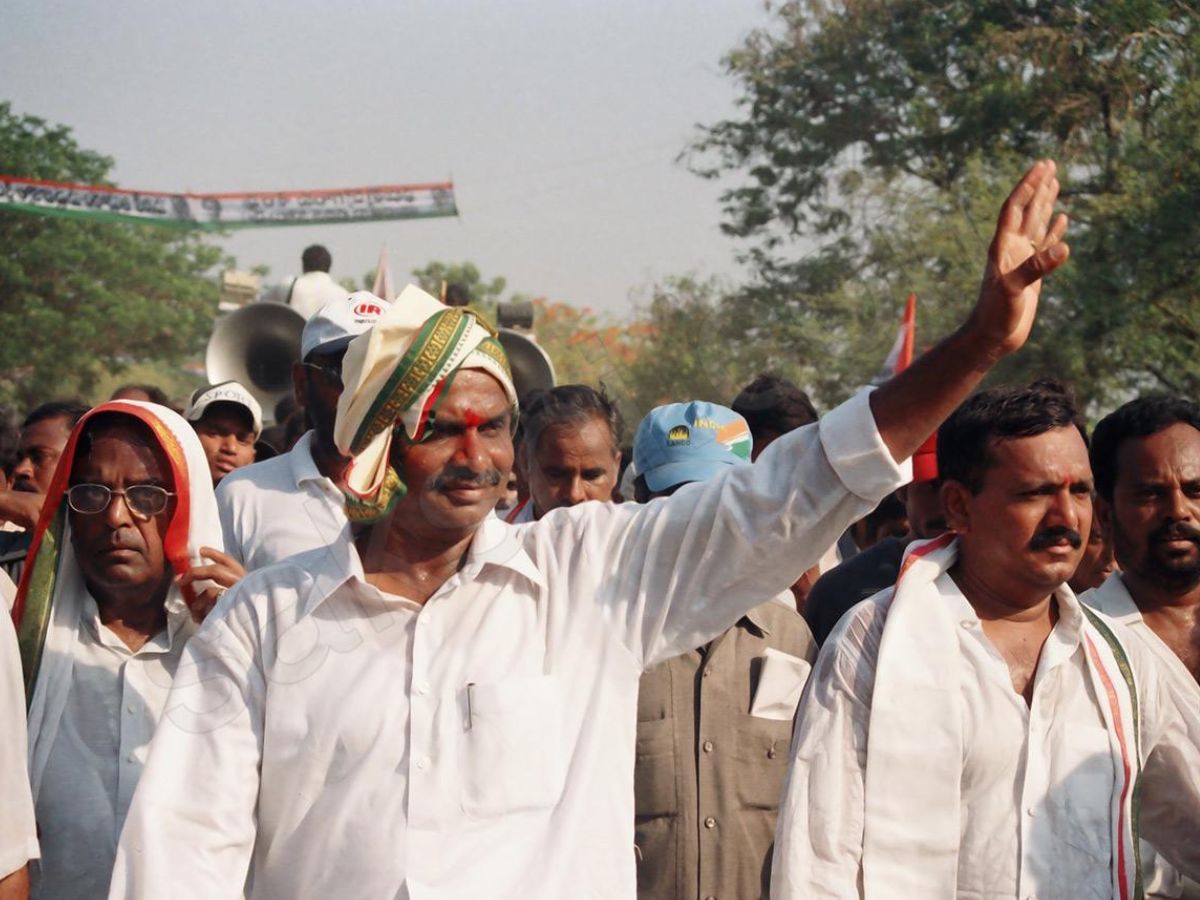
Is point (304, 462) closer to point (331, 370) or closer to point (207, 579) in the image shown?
point (331, 370)

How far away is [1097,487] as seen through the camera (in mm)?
4410

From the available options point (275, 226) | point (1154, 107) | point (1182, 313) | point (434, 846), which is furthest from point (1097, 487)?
point (1154, 107)

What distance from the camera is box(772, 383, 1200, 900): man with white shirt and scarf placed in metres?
3.25

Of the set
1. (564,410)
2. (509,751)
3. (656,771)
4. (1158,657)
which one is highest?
(564,410)

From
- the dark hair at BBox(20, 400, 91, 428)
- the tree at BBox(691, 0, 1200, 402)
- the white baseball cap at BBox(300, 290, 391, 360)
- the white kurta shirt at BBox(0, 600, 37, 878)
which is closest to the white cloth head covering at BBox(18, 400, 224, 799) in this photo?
the white kurta shirt at BBox(0, 600, 37, 878)

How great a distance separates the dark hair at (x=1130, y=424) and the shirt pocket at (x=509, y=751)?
2.18 metres

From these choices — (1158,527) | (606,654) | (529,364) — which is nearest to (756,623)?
(1158,527)

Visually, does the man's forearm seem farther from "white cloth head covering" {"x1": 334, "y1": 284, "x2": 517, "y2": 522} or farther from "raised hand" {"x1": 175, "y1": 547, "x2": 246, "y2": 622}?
"raised hand" {"x1": 175, "y1": 547, "x2": 246, "y2": 622}

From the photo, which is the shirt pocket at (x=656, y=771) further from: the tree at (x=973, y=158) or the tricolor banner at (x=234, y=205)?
the tree at (x=973, y=158)

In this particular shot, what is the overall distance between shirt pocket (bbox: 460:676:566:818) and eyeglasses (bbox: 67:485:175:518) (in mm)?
1299

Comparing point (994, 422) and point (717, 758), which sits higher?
point (994, 422)

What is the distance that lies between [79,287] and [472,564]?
1169 cm

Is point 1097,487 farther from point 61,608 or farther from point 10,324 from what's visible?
point 10,324

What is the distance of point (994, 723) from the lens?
3.35 meters
